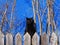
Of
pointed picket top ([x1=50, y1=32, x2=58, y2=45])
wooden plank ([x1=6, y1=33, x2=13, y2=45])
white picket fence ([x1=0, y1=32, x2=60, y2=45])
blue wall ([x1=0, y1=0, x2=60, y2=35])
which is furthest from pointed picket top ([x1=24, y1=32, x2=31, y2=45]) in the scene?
blue wall ([x1=0, y1=0, x2=60, y2=35])

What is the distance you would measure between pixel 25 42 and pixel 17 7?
3.81ft

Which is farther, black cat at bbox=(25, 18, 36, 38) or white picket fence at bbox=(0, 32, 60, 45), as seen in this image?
black cat at bbox=(25, 18, 36, 38)

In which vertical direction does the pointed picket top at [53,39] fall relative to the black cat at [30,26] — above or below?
below

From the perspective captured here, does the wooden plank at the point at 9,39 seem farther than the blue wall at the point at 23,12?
No

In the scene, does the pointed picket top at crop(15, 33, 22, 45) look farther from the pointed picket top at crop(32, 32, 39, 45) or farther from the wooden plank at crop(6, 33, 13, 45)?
the pointed picket top at crop(32, 32, 39, 45)

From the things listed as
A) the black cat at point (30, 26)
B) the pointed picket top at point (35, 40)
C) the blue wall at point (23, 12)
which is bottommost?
the pointed picket top at point (35, 40)

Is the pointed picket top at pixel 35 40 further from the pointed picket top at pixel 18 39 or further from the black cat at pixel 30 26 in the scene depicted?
the black cat at pixel 30 26

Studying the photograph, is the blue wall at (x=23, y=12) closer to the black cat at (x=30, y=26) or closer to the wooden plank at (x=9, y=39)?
the black cat at (x=30, y=26)

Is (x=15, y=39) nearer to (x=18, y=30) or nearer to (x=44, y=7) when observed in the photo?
(x=18, y=30)

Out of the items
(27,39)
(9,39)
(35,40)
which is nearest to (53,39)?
(35,40)

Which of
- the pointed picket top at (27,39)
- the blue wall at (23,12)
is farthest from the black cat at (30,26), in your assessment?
the pointed picket top at (27,39)

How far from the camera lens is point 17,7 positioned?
346cm

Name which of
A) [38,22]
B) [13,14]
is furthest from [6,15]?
[38,22]

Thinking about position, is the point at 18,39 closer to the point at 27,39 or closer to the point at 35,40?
the point at 27,39
